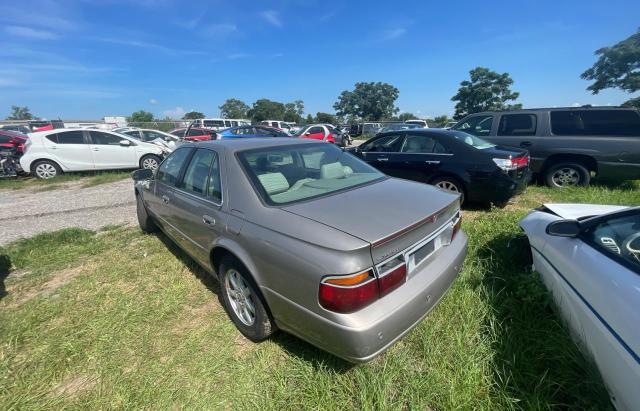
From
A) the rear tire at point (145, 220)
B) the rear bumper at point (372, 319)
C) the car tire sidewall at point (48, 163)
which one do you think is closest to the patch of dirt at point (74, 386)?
the rear bumper at point (372, 319)

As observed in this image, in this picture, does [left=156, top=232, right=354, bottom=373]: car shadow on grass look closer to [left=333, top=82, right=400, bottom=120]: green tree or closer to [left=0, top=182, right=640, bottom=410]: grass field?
[left=0, top=182, right=640, bottom=410]: grass field

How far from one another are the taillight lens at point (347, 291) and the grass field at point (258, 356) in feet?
2.15

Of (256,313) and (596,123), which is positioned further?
(596,123)

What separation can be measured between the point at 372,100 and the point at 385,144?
70.8 metres

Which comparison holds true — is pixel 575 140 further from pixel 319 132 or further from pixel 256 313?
pixel 319 132

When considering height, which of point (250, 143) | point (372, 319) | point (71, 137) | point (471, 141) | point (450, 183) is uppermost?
point (71, 137)

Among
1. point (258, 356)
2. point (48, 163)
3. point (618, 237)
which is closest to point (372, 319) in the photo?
point (258, 356)

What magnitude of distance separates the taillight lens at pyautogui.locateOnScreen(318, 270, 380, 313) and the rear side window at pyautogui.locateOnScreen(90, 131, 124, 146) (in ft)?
37.3

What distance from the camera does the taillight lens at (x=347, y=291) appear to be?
1582mm

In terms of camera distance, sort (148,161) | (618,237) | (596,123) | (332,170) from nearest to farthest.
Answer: (618,237) → (332,170) → (596,123) → (148,161)

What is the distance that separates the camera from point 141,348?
7.86 ft

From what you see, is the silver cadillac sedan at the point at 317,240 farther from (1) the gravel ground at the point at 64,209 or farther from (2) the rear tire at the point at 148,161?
(2) the rear tire at the point at 148,161

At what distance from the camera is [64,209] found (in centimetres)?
657

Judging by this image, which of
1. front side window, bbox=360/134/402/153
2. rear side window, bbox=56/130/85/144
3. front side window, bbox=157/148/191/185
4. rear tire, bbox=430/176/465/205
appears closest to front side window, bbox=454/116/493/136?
front side window, bbox=360/134/402/153
